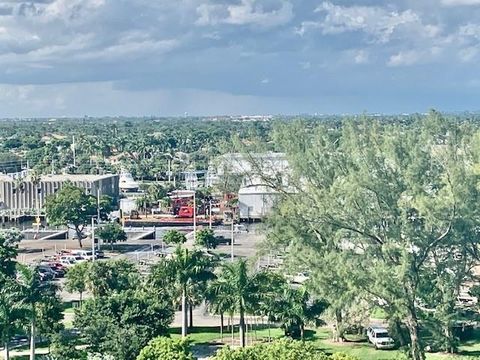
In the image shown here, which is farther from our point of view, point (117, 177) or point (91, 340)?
point (117, 177)

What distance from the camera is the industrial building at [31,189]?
10662cm

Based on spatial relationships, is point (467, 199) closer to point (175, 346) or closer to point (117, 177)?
point (175, 346)

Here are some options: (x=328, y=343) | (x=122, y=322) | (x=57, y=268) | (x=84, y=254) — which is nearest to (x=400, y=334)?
(x=328, y=343)

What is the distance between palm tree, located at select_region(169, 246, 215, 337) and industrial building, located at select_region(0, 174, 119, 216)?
68297mm

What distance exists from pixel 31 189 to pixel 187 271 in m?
74.4

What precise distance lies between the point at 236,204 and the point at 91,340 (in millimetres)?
65982

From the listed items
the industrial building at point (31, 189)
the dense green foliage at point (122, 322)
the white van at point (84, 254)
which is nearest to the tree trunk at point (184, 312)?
the dense green foliage at point (122, 322)

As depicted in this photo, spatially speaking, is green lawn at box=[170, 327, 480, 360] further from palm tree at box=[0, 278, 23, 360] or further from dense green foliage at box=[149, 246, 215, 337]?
palm tree at box=[0, 278, 23, 360]

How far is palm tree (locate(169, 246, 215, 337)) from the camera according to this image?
38656mm

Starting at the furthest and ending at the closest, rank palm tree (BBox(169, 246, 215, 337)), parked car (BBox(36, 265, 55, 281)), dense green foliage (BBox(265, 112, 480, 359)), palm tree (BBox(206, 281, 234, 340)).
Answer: parked car (BBox(36, 265, 55, 281))
palm tree (BBox(169, 246, 215, 337))
palm tree (BBox(206, 281, 234, 340))
dense green foliage (BBox(265, 112, 480, 359))

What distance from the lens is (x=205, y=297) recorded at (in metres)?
38.7

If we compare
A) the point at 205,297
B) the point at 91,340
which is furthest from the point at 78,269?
the point at 91,340

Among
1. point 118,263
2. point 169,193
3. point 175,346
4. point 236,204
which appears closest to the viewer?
point 175,346

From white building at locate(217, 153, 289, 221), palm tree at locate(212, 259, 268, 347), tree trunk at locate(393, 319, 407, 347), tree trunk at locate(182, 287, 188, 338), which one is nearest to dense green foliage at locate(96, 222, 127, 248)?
white building at locate(217, 153, 289, 221)
